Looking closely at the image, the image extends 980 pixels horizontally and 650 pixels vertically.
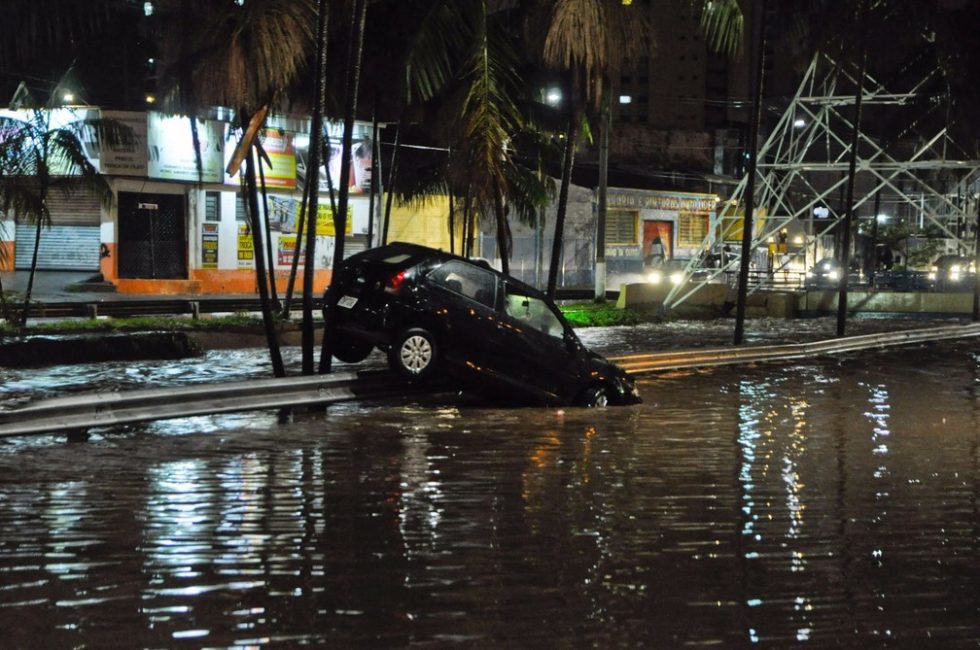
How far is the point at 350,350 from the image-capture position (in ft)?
54.7

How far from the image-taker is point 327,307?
15.9 meters

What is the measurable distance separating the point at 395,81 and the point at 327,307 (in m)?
12.3

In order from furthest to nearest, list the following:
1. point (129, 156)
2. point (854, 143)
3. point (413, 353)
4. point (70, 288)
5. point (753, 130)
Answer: point (70, 288), point (129, 156), point (854, 143), point (753, 130), point (413, 353)

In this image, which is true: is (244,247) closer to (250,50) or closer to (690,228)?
(250,50)

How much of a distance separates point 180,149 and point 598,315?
45.8 ft

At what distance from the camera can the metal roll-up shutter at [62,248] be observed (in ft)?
142

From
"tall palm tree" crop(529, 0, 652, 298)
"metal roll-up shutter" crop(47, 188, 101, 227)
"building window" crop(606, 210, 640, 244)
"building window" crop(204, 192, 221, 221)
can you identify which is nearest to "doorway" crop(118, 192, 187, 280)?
"building window" crop(204, 192, 221, 221)

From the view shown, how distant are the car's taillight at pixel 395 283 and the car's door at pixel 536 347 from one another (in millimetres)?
1274

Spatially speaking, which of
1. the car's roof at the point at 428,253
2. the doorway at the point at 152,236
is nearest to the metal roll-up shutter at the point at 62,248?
the doorway at the point at 152,236

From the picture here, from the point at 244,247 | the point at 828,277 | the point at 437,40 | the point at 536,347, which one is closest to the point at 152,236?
the point at 244,247

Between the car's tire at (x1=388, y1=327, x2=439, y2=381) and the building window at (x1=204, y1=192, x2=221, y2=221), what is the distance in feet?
87.4

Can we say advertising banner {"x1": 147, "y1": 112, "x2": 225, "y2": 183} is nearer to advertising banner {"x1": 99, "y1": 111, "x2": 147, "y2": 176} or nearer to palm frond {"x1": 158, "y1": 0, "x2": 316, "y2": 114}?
advertising banner {"x1": 99, "y1": 111, "x2": 147, "y2": 176}

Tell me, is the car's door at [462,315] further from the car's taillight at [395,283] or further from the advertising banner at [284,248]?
the advertising banner at [284,248]

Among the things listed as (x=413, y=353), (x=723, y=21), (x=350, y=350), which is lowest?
(x=350, y=350)
